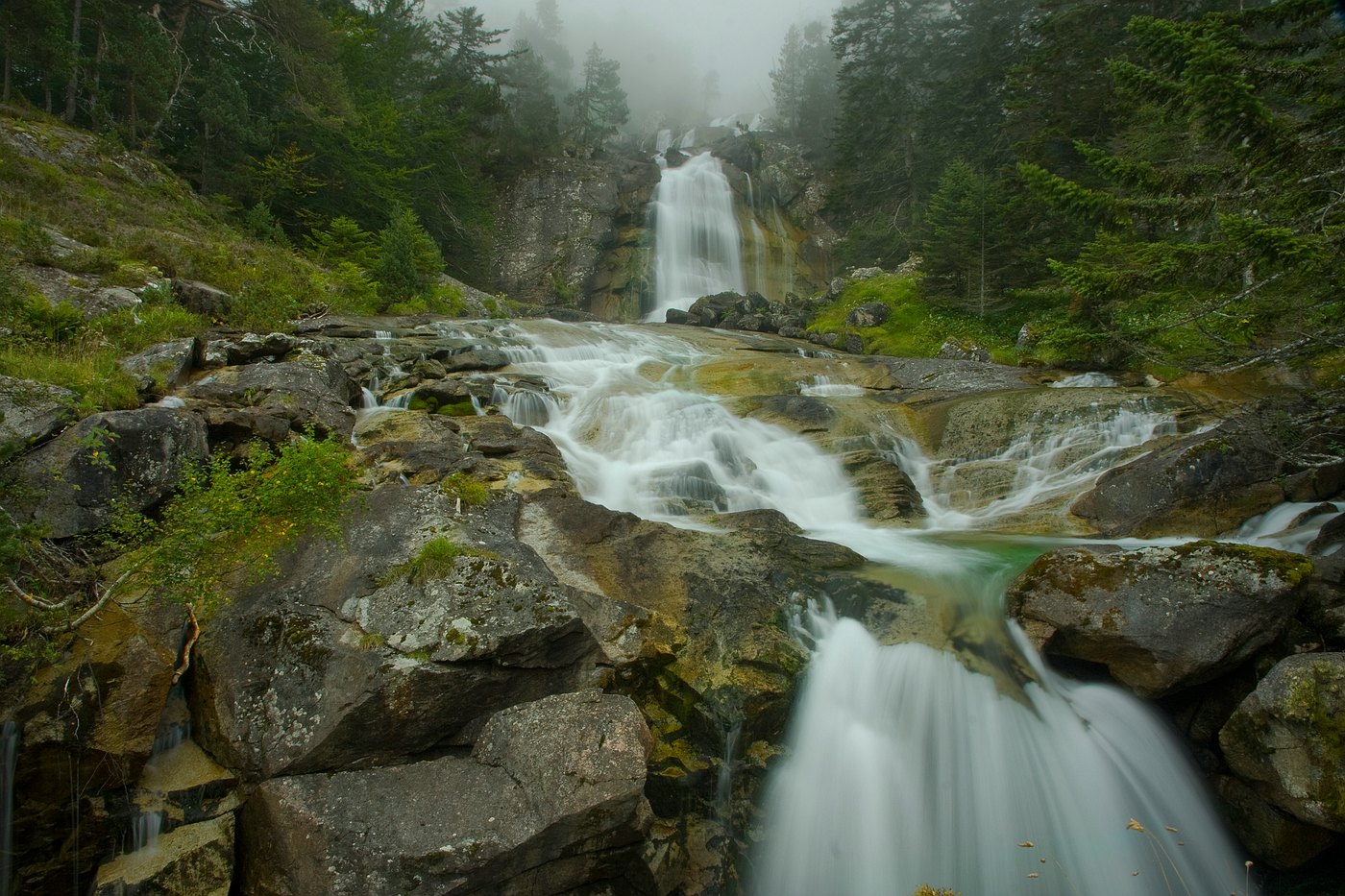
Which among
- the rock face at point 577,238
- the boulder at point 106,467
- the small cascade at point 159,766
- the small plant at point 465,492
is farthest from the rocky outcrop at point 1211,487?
the rock face at point 577,238

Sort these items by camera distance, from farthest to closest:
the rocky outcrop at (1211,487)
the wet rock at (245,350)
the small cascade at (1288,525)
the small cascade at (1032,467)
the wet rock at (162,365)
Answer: the small cascade at (1032,467), the wet rock at (245,350), the rocky outcrop at (1211,487), the wet rock at (162,365), the small cascade at (1288,525)

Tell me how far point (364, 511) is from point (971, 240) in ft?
70.3

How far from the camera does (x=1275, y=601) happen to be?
17.8 feet

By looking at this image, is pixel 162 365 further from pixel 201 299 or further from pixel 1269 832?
pixel 1269 832

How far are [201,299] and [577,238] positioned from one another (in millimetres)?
25228

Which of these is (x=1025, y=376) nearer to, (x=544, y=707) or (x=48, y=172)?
(x=544, y=707)

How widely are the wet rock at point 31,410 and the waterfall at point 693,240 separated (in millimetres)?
27267

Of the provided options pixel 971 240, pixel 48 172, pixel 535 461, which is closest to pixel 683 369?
pixel 535 461

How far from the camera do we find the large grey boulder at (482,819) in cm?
387

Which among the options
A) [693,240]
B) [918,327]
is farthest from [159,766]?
[693,240]

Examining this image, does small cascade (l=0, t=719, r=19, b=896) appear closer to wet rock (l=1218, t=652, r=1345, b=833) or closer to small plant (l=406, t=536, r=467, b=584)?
small plant (l=406, t=536, r=467, b=584)

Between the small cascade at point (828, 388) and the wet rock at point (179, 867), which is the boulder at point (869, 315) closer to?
the small cascade at point (828, 388)

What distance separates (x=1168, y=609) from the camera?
221 inches

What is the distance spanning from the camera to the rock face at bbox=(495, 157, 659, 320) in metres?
34.3
